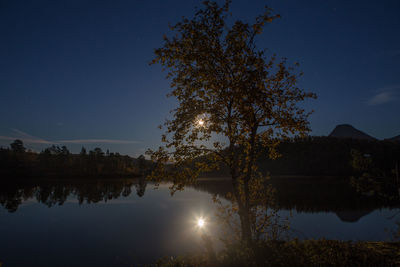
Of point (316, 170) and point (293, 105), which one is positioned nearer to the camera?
point (293, 105)

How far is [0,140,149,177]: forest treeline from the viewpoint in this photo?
423 feet

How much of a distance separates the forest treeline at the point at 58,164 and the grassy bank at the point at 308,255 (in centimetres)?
14677

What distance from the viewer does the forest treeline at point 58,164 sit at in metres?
129

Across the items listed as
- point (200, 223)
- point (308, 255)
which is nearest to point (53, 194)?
point (200, 223)

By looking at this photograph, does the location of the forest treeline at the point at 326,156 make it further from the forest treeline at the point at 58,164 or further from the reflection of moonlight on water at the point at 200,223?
the reflection of moonlight on water at the point at 200,223

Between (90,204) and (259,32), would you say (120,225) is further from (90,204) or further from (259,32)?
(259,32)

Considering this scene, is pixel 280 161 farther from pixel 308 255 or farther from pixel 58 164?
pixel 308 255

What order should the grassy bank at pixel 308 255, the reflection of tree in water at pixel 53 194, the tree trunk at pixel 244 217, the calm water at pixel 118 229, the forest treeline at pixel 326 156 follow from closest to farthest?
the grassy bank at pixel 308 255 → the tree trunk at pixel 244 217 → the calm water at pixel 118 229 → the reflection of tree in water at pixel 53 194 → the forest treeline at pixel 326 156

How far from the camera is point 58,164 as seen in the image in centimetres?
15350

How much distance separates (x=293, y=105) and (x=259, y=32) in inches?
152

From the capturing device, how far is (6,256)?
880 inches

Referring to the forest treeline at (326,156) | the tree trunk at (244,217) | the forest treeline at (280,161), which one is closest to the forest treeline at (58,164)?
the forest treeline at (280,161)

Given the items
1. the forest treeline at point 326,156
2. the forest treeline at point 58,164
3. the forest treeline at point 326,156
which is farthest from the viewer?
the forest treeline at point 326,156

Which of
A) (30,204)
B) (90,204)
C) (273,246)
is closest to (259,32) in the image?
(273,246)
